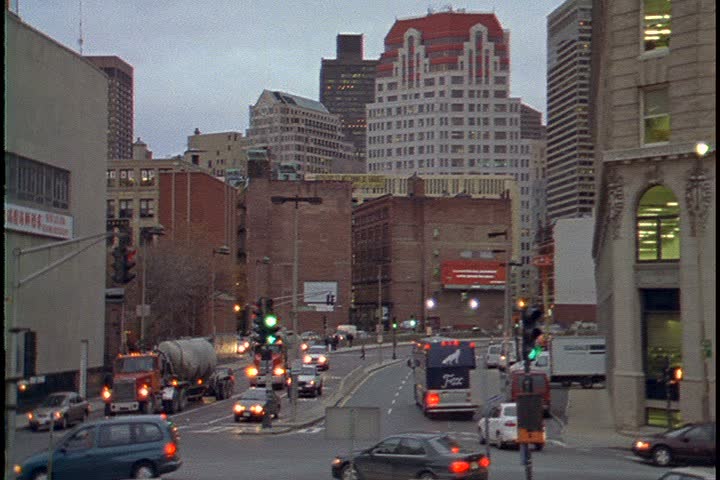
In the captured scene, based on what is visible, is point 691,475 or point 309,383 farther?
point 309,383

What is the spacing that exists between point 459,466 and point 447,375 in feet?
85.8

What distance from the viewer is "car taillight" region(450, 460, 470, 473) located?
1184 inches

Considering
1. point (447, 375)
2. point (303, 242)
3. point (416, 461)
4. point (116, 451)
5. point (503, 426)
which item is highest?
point (303, 242)

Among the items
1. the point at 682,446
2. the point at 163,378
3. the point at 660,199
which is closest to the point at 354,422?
the point at 682,446

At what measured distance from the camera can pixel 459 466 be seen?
30.1 m

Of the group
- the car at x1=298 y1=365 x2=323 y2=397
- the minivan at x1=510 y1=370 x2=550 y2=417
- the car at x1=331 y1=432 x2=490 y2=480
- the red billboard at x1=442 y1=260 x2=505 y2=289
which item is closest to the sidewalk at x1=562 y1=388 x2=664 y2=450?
the minivan at x1=510 y1=370 x2=550 y2=417

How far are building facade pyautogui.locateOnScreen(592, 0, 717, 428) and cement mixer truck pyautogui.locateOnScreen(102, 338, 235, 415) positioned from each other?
69.7ft

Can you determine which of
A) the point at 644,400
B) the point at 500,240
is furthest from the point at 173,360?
the point at 500,240

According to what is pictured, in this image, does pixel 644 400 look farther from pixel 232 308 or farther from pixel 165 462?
pixel 232 308

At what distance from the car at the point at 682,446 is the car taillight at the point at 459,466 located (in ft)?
30.2

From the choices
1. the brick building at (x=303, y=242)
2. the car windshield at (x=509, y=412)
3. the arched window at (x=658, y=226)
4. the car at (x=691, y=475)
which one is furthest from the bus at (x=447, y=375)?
the brick building at (x=303, y=242)

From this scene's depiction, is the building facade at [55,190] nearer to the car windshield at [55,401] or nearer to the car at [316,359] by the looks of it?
the car windshield at [55,401]

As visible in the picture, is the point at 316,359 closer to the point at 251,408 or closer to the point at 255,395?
the point at 255,395

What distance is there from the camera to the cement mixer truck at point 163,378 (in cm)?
5678
